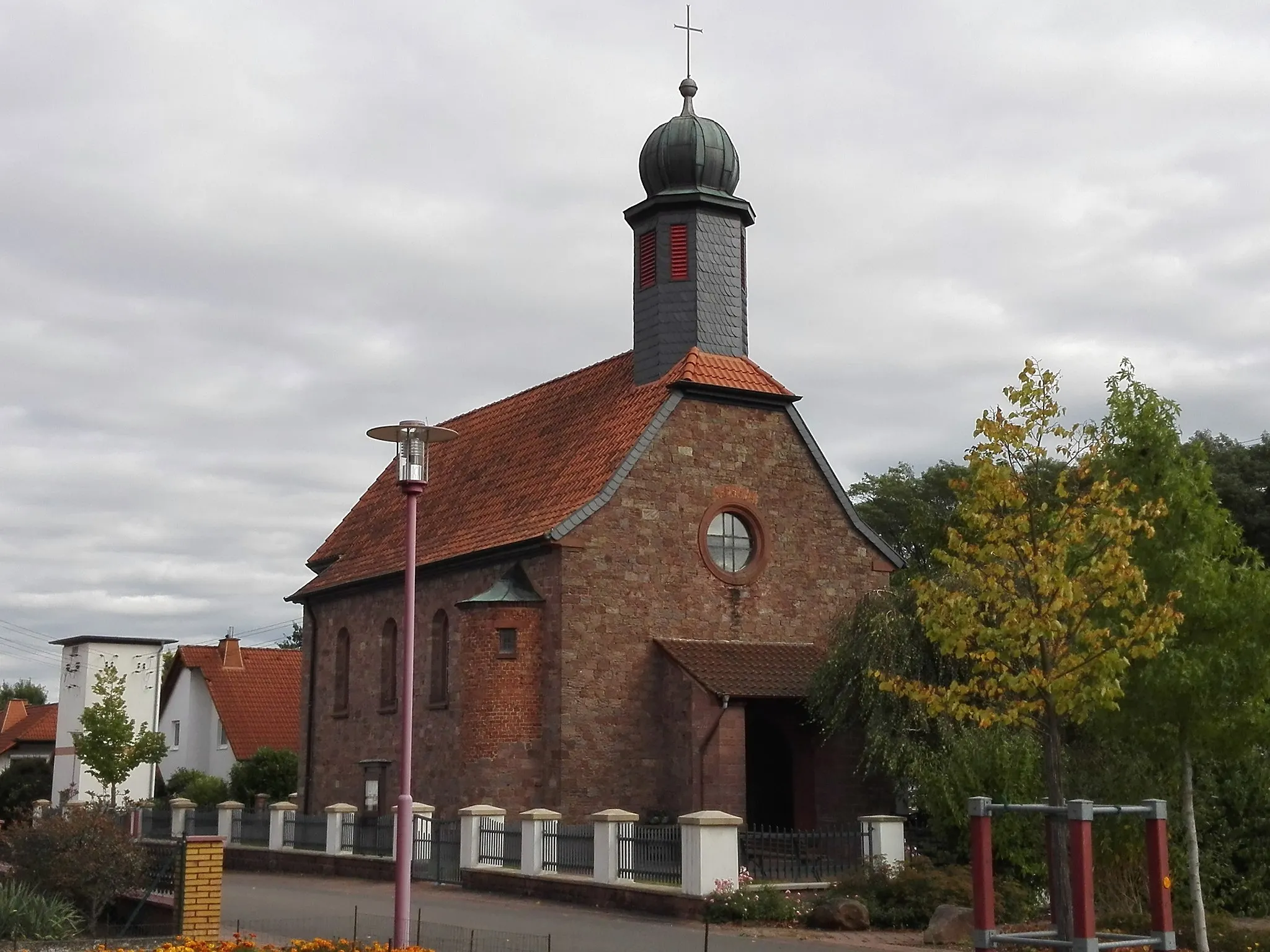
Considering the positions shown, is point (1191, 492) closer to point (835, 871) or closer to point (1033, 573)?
point (1033, 573)

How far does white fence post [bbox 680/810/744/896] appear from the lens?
19203 millimetres

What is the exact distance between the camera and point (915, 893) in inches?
742

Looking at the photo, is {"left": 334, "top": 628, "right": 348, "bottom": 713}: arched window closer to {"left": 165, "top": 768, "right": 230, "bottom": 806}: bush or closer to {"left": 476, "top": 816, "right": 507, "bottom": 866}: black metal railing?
{"left": 165, "top": 768, "right": 230, "bottom": 806}: bush

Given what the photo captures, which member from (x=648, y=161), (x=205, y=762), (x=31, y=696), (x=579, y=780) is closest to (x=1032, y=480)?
(x=579, y=780)

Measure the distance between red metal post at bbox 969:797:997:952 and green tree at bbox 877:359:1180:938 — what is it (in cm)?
161

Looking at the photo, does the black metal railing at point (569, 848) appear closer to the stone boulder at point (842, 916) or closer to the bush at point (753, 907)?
the bush at point (753, 907)

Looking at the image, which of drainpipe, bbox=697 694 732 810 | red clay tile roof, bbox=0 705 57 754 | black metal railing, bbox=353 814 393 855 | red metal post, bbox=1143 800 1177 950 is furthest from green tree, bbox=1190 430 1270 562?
red clay tile roof, bbox=0 705 57 754

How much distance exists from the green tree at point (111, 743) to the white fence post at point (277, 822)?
9.99 meters

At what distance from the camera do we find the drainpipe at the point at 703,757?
26.3 metres

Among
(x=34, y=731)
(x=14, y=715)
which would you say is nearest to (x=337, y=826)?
(x=34, y=731)

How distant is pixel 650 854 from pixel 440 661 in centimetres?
1190

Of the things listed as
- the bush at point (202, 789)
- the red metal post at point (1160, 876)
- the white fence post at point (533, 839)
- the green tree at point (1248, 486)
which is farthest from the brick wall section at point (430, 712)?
the green tree at point (1248, 486)

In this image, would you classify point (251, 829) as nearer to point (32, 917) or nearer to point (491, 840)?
point (491, 840)

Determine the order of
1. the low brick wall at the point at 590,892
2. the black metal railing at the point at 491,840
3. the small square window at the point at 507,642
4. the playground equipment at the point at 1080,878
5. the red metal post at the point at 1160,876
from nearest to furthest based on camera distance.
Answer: the playground equipment at the point at 1080,878 < the red metal post at the point at 1160,876 < the low brick wall at the point at 590,892 < the black metal railing at the point at 491,840 < the small square window at the point at 507,642
